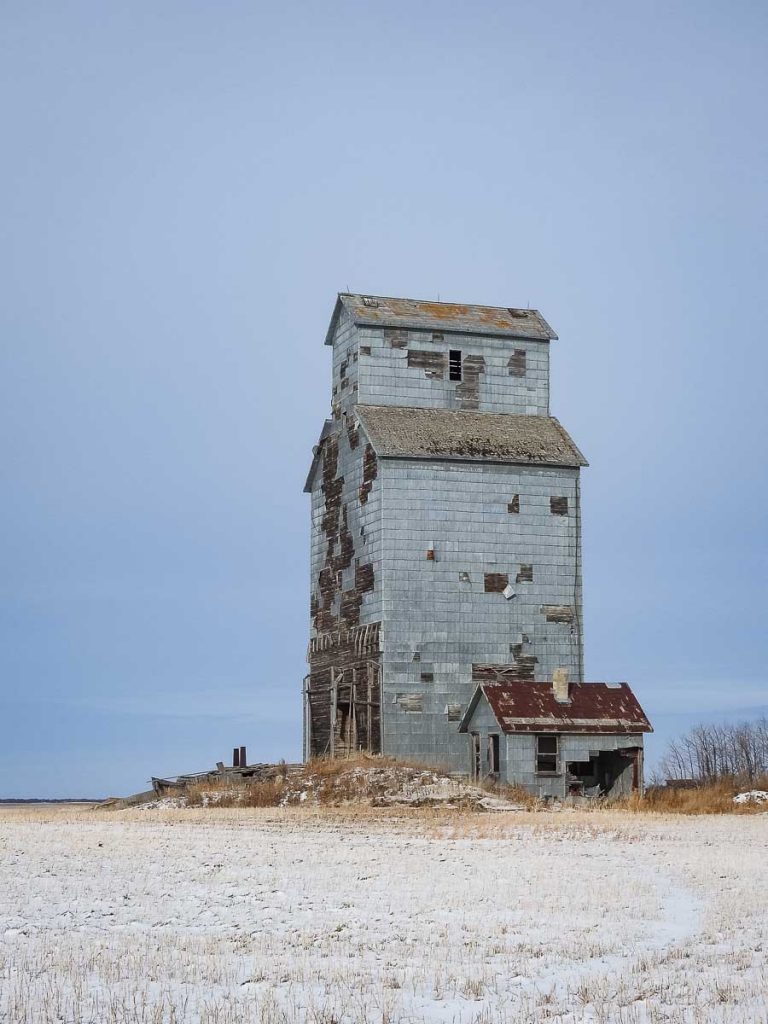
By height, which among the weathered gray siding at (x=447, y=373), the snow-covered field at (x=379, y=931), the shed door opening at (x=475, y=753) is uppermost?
the weathered gray siding at (x=447, y=373)

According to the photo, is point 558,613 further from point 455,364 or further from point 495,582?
point 455,364

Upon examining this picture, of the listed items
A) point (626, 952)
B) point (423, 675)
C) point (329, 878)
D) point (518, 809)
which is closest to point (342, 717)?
point (423, 675)

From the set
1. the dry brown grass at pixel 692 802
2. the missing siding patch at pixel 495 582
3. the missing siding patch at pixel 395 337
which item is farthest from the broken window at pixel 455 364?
the dry brown grass at pixel 692 802

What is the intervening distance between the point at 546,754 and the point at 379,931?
3309 cm

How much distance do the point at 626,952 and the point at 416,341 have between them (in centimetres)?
4513

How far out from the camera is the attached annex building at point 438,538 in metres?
52.0

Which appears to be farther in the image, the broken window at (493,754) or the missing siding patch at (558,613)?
the missing siding patch at (558,613)

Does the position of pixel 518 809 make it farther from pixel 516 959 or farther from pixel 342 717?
pixel 516 959

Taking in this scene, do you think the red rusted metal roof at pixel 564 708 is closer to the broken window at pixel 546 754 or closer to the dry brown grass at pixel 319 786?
the broken window at pixel 546 754

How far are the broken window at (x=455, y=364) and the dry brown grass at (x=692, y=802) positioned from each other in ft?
61.8

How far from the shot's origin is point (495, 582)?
53469 millimetres

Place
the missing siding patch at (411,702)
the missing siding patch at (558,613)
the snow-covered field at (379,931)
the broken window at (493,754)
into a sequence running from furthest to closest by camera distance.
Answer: the missing siding patch at (558,613) < the missing siding patch at (411,702) < the broken window at (493,754) < the snow-covered field at (379,931)

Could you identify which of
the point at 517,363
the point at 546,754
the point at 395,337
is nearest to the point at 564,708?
the point at 546,754

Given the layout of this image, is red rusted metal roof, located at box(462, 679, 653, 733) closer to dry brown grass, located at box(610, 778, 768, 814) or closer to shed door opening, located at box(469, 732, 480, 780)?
shed door opening, located at box(469, 732, 480, 780)
